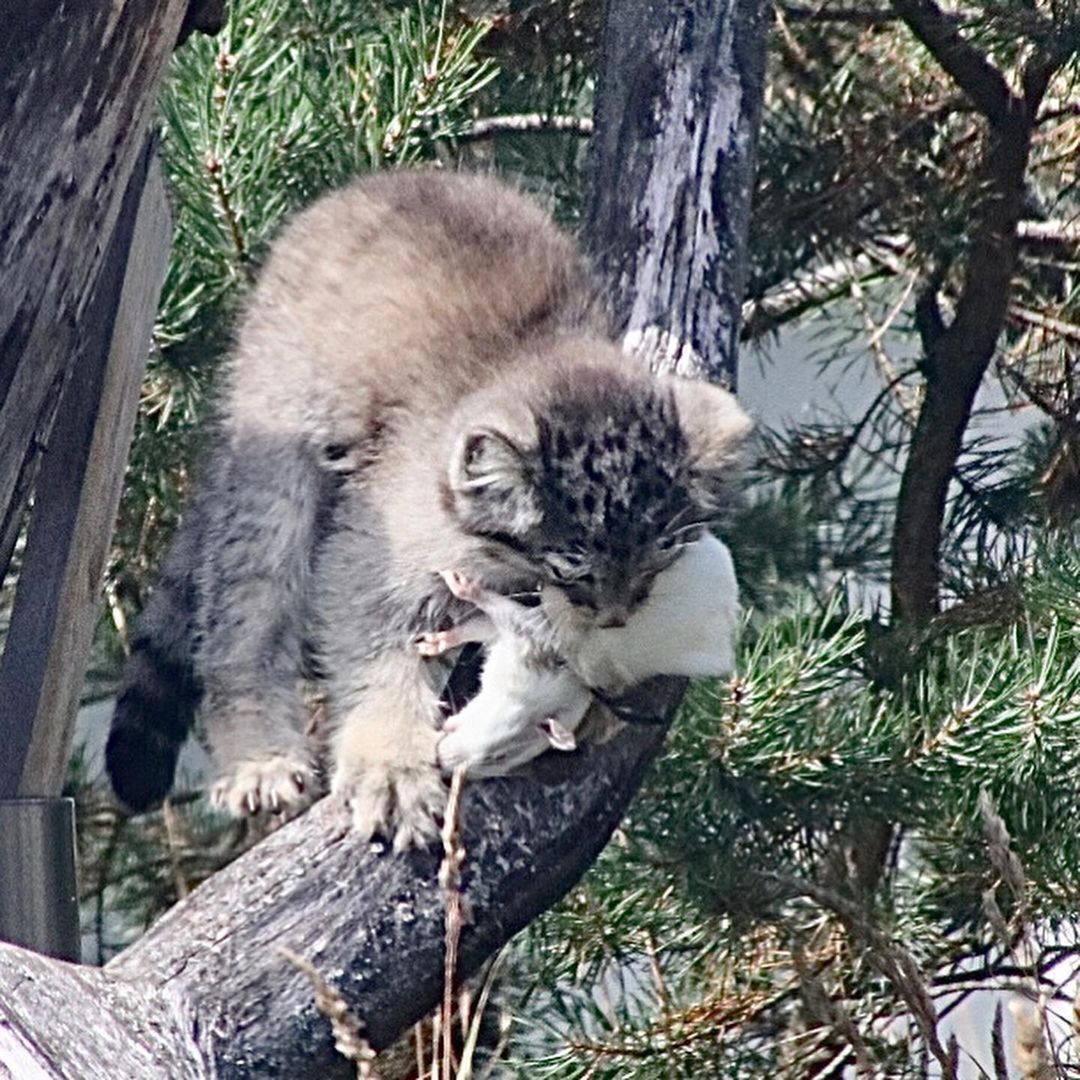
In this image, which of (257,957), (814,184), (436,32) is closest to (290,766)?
(257,957)

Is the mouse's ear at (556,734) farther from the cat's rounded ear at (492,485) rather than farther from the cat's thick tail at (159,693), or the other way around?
the cat's thick tail at (159,693)

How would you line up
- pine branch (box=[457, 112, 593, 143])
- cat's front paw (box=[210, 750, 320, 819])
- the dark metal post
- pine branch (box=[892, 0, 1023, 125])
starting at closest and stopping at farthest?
the dark metal post
cat's front paw (box=[210, 750, 320, 819])
pine branch (box=[892, 0, 1023, 125])
pine branch (box=[457, 112, 593, 143])

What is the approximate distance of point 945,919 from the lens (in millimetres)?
3430

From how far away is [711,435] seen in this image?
2.36 meters

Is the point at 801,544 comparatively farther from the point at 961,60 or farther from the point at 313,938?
the point at 313,938

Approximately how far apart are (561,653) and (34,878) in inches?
24.8

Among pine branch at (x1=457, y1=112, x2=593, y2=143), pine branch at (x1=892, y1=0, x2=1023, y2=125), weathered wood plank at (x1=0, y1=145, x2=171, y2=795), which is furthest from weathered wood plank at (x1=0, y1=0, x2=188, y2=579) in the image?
pine branch at (x1=892, y1=0, x2=1023, y2=125)

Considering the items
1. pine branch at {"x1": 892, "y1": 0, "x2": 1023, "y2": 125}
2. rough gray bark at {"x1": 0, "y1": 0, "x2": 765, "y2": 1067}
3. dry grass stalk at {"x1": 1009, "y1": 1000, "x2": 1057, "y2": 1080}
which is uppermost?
pine branch at {"x1": 892, "y1": 0, "x2": 1023, "y2": 125}

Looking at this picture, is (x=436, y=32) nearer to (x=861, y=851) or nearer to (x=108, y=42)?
(x=108, y=42)

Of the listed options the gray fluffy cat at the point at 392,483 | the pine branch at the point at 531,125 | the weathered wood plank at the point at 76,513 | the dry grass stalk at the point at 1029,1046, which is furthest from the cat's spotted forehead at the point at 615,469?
the pine branch at the point at 531,125

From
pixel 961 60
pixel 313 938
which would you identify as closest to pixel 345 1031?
pixel 313 938

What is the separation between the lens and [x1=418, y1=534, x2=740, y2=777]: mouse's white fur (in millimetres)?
2129

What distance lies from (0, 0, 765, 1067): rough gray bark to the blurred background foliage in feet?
1.93

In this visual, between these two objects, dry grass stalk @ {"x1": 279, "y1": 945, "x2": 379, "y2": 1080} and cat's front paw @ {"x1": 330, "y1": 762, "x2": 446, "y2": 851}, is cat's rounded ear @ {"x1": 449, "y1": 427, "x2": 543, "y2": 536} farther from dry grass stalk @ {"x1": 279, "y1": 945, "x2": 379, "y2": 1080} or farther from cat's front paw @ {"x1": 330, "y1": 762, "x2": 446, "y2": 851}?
dry grass stalk @ {"x1": 279, "y1": 945, "x2": 379, "y2": 1080}
